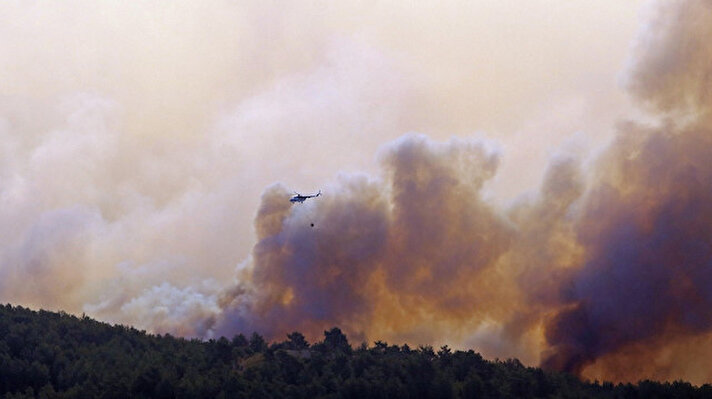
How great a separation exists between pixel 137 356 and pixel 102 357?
6933 millimetres

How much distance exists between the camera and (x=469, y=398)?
595 feet

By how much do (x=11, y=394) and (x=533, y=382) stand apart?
93.8m

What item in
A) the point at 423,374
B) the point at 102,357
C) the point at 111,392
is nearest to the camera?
the point at 111,392

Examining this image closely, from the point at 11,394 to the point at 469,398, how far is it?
80.7 metres

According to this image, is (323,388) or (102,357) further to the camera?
(102,357)

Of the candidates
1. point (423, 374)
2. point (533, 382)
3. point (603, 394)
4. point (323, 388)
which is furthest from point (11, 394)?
point (603, 394)

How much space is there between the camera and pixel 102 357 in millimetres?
198625

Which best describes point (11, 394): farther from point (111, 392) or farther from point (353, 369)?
point (353, 369)

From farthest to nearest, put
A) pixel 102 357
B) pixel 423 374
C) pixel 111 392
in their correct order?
pixel 102 357, pixel 423 374, pixel 111 392

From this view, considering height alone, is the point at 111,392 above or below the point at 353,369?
below

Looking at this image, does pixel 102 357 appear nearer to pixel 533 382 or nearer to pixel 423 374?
pixel 423 374

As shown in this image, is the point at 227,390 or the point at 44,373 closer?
the point at 227,390

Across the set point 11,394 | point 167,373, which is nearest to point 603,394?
point 167,373

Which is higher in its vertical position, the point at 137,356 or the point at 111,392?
the point at 137,356
